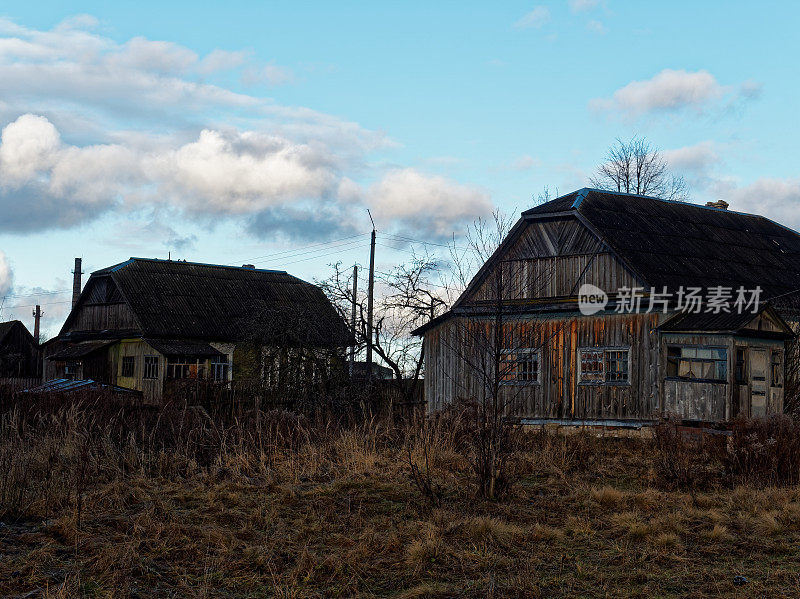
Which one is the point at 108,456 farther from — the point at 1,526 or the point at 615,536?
the point at 615,536

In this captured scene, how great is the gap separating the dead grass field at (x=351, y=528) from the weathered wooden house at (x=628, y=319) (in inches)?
228

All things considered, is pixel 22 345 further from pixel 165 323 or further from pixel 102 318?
pixel 165 323

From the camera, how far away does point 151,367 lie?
33.3m

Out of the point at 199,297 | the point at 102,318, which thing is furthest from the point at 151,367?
the point at 102,318

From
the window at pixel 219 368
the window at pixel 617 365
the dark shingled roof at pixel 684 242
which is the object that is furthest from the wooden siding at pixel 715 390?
the window at pixel 219 368

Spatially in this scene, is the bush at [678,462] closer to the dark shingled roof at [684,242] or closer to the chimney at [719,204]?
the dark shingled roof at [684,242]

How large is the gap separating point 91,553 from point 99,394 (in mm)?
11678

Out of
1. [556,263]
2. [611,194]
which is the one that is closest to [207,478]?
[556,263]

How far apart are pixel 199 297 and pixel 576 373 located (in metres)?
20.6

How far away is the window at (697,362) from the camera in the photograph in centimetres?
1764

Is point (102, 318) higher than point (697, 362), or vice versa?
point (102, 318)

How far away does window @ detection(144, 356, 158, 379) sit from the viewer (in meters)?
33.2

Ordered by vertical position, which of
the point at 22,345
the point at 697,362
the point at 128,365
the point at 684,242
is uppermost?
the point at 684,242

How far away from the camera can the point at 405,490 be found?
1051 centimetres
